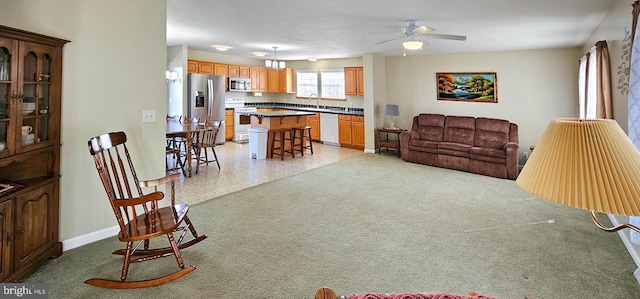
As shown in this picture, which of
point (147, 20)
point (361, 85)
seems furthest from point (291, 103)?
point (147, 20)

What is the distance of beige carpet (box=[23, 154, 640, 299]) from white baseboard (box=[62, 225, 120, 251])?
7cm

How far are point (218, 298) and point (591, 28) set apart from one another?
5578 mm

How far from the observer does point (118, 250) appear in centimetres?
276

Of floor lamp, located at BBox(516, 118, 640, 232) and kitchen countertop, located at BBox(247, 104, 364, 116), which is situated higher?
kitchen countertop, located at BBox(247, 104, 364, 116)

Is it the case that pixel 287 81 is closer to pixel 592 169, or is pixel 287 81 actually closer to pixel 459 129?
pixel 459 129

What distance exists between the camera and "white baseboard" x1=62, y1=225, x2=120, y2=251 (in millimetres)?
2877

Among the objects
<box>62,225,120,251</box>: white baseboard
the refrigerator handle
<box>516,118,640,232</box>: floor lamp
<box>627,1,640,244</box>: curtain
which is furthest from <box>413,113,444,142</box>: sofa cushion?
<box>516,118,640,232</box>: floor lamp

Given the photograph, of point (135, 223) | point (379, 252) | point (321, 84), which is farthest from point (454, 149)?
point (135, 223)

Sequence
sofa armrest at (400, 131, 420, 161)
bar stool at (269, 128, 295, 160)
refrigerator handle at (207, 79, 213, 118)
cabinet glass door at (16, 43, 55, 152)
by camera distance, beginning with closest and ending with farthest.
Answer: cabinet glass door at (16, 43, 55, 152)
sofa armrest at (400, 131, 420, 161)
bar stool at (269, 128, 295, 160)
refrigerator handle at (207, 79, 213, 118)

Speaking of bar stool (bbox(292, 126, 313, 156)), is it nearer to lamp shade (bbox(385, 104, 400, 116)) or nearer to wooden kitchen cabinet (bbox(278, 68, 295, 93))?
lamp shade (bbox(385, 104, 400, 116))

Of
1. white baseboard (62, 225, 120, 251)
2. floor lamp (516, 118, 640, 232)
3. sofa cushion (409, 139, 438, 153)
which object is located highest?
floor lamp (516, 118, 640, 232)

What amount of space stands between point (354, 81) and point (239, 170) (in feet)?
13.4

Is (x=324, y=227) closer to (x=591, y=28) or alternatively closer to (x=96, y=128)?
(x=96, y=128)

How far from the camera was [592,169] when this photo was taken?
3.11ft
